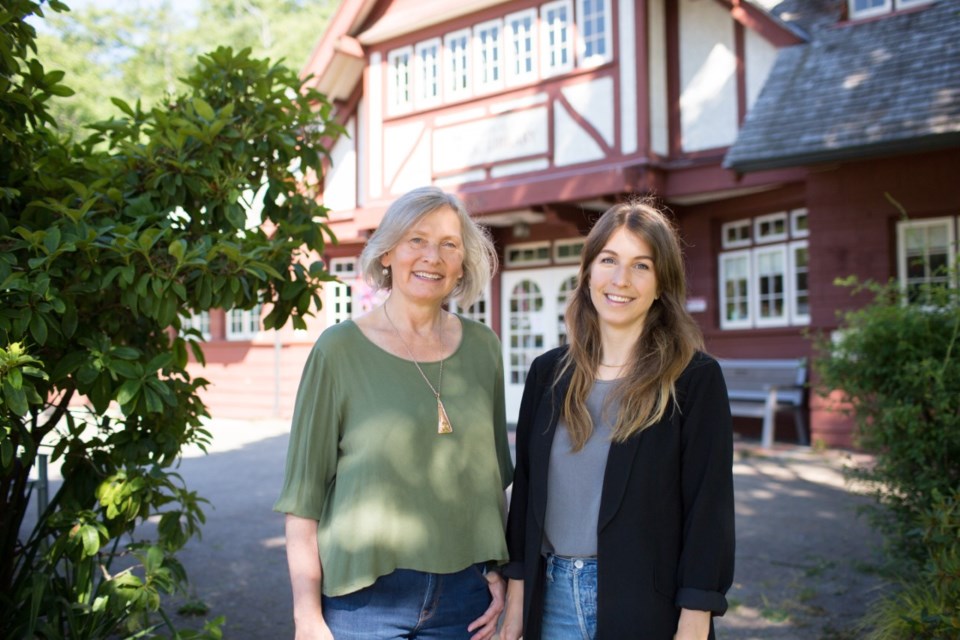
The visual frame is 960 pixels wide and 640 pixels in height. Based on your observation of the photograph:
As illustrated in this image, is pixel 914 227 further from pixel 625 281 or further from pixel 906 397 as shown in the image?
pixel 625 281

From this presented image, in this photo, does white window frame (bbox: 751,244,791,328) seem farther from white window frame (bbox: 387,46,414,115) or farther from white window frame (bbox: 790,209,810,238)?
white window frame (bbox: 387,46,414,115)

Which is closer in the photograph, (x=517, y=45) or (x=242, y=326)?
(x=517, y=45)

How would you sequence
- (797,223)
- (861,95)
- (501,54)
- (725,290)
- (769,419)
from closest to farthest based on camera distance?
(861,95), (769,419), (797,223), (725,290), (501,54)

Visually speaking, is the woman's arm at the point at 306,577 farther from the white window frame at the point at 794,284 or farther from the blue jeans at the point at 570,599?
the white window frame at the point at 794,284

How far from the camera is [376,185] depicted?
13609 mm

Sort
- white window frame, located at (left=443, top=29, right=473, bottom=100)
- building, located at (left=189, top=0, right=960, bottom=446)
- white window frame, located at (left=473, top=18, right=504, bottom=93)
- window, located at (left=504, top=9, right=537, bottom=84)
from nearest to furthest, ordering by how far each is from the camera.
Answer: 1. building, located at (left=189, top=0, right=960, bottom=446)
2. window, located at (left=504, top=9, right=537, bottom=84)
3. white window frame, located at (left=473, top=18, right=504, bottom=93)
4. white window frame, located at (left=443, top=29, right=473, bottom=100)

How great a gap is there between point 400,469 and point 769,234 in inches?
384

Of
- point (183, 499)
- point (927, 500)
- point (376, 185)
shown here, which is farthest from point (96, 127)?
point (376, 185)

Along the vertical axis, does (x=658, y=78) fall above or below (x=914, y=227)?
above

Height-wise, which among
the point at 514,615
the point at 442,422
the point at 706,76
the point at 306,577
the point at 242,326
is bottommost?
the point at 514,615

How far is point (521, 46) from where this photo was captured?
1201cm

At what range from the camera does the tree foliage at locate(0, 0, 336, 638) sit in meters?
2.84

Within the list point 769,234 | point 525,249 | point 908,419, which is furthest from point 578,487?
point 525,249

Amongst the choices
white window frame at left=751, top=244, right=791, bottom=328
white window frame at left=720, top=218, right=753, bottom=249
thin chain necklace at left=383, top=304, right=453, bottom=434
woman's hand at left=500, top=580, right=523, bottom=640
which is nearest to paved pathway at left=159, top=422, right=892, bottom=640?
white window frame at left=751, top=244, right=791, bottom=328
